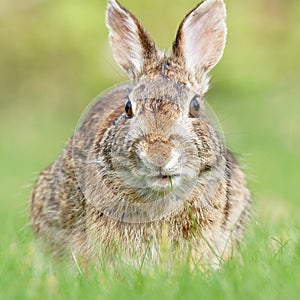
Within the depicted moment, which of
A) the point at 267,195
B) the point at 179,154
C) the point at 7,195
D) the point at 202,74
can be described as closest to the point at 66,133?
the point at 7,195

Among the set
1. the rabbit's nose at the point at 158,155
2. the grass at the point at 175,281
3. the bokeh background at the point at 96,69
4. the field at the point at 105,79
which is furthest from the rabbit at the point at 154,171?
the bokeh background at the point at 96,69

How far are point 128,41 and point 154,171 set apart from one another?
51.0 inches

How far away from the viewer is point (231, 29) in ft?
56.4

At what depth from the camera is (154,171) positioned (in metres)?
4.51

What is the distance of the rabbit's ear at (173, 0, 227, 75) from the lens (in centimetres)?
541

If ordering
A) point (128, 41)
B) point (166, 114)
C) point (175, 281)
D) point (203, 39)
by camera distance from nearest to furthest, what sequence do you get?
→ point (175, 281) < point (166, 114) < point (128, 41) < point (203, 39)

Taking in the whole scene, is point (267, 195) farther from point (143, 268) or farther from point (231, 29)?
point (231, 29)

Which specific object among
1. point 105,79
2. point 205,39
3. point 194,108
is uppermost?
point 105,79

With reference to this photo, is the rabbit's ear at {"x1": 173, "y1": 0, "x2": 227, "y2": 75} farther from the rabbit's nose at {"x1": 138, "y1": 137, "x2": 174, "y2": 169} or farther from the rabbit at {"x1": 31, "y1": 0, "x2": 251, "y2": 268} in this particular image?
the rabbit's nose at {"x1": 138, "y1": 137, "x2": 174, "y2": 169}

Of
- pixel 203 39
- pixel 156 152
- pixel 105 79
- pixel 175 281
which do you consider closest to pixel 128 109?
pixel 156 152

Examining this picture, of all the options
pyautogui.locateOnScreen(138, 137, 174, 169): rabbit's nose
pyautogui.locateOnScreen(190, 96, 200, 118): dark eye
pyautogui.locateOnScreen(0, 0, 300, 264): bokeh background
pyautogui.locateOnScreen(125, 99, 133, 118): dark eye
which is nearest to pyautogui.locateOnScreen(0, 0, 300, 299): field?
pyautogui.locateOnScreen(0, 0, 300, 264): bokeh background

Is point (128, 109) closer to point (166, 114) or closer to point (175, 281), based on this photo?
point (166, 114)

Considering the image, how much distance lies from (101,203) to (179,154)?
2.47ft

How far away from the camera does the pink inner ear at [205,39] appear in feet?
18.2
